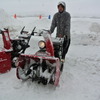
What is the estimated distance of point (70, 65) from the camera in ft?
23.3

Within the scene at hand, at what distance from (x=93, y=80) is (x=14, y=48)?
2.73 meters

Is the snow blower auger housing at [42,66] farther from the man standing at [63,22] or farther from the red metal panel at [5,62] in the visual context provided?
the man standing at [63,22]

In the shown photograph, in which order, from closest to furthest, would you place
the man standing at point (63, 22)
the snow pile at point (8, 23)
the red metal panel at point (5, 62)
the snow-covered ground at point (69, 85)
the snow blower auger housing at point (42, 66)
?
1. the snow-covered ground at point (69, 85)
2. the snow blower auger housing at point (42, 66)
3. the red metal panel at point (5, 62)
4. the man standing at point (63, 22)
5. the snow pile at point (8, 23)

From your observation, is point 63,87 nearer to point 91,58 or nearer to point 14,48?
point 14,48

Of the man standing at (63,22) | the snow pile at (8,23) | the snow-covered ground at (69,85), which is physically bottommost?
the snow-covered ground at (69,85)

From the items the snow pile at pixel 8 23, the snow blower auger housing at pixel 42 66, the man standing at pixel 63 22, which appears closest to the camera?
the snow blower auger housing at pixel 42 66

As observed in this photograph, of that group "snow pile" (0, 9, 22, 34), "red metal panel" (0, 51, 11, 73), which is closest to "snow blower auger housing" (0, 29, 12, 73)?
"red metal panel" (0, 51, 11, 73)

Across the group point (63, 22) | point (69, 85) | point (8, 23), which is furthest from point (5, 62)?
point (8, 23)

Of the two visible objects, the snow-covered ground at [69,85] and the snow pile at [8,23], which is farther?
the snow pile at [8,23]

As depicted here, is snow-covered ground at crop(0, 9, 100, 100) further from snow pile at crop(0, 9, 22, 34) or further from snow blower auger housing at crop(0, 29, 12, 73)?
snow pile at crop(0, 9, 22, 34)

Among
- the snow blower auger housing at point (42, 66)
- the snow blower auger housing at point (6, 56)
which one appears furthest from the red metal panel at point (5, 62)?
the snow blower auger housing at point (42, 66)

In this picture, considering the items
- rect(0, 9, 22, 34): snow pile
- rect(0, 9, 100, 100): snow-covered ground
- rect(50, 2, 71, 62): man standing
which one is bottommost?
rect(0, 9, 100, 100): snow-covered ground

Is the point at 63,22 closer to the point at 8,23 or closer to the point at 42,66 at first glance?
the point at 42,66

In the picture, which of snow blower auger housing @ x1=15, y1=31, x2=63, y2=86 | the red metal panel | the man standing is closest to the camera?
snow blower auger housing @ x1=15, y1=31, x2=63, y2=86
